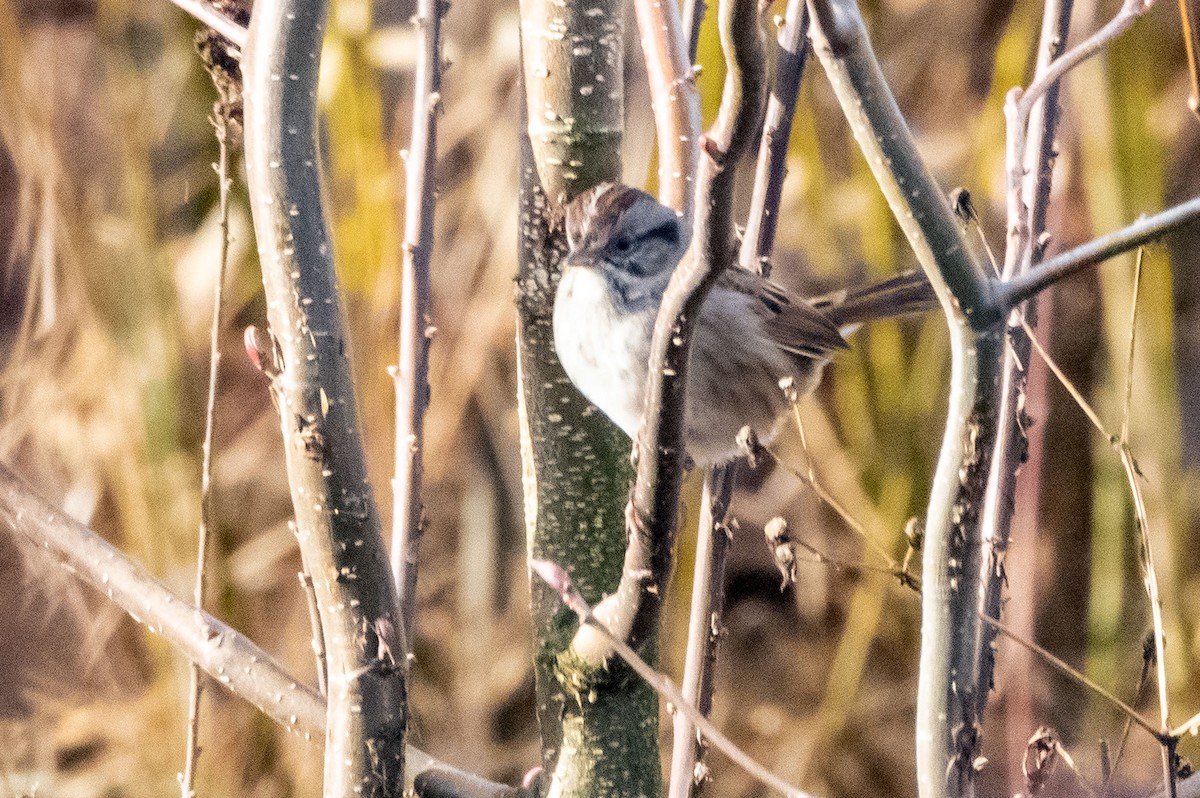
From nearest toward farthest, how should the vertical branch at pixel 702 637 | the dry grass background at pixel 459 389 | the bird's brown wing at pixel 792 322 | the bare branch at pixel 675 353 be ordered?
the bare branch at pixel 675 353 → the vertical branch at pixel 702 637 → the bird's brown wing at pixel 792 322 → the dry grass background at pixel 459 389

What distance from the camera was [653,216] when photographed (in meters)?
1.20

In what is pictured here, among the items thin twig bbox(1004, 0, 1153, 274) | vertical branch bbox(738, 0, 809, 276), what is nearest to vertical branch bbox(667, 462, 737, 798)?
vertical branch bbox(738, 0, 809, 276)

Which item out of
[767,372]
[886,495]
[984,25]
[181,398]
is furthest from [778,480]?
[181,398]

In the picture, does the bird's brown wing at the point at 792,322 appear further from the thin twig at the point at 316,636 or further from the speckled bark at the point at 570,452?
the thin twig at the point at 316,636

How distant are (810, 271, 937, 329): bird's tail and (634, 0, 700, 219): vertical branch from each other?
1.49 ft

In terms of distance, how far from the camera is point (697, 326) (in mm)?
976

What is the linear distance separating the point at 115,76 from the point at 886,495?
1.34 metres

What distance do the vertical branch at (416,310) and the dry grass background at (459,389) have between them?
0.86 m

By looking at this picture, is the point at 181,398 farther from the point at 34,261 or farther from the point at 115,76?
the point at 115,76

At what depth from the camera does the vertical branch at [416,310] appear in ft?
3.16

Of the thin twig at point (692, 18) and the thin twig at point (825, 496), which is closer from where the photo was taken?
the thin twig at point (825, 496)

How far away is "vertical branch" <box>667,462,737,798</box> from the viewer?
3.46 feet

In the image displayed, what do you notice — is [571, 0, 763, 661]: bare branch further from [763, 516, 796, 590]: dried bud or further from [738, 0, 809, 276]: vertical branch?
[738, 0, 809, 276]: vertical branch

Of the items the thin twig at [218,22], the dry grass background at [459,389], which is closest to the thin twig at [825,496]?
the thin twig at [218,22]
